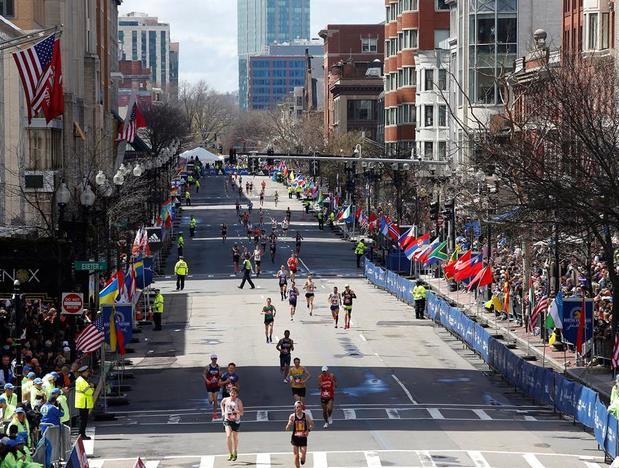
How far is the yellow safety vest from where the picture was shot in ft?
108

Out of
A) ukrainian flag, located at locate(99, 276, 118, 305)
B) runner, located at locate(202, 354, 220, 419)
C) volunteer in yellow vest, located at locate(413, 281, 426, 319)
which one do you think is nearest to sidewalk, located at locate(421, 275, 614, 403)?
volunteer in yellow vest, located at locate(413, 281, 426, 319)

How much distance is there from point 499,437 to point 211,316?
29.5 metres

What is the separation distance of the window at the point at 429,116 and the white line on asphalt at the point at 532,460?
8883 centimetres

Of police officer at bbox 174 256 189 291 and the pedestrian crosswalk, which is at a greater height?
police officer at bbox 174 256 189 291

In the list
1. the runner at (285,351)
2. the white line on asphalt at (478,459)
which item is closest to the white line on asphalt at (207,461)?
the white line on asphalt at (478,459)

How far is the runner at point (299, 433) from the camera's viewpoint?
28.5 m

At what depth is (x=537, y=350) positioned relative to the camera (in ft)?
158

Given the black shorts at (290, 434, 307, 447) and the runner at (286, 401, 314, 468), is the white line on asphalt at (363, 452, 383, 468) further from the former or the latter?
the black shorts at (290, 434, 307, 447)

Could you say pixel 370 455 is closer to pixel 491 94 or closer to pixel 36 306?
pixel 36 306

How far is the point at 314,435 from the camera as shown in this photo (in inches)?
1331

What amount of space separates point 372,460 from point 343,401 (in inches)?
371

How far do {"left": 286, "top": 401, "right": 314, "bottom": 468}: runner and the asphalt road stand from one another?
99cm

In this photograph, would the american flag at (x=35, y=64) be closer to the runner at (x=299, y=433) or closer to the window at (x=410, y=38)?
the runner at (x=299, y=433)

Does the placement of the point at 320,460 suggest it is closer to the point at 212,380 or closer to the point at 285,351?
the point at 212,380
